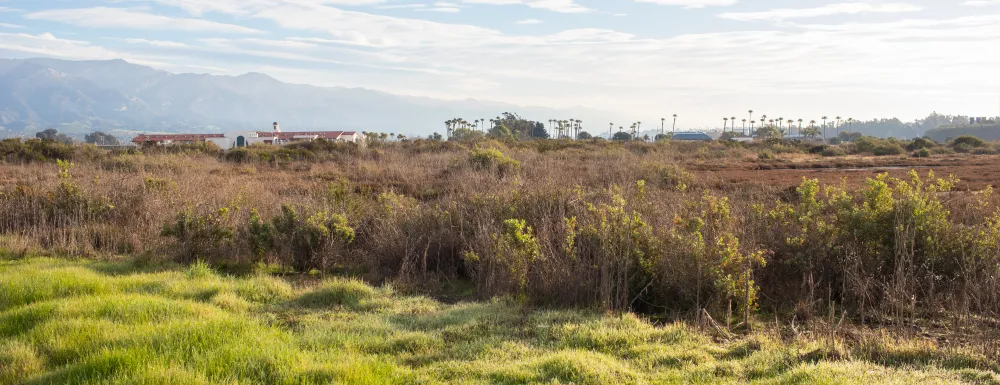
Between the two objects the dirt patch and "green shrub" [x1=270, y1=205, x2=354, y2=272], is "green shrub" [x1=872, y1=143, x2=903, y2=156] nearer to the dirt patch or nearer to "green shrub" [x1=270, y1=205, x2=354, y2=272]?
the dirt patch

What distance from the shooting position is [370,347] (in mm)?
4578

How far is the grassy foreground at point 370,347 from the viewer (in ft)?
12.7

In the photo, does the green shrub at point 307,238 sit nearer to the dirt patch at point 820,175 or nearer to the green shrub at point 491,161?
the dirt patch at point 820,175

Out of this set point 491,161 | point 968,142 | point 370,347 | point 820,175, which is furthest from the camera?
point 968,142

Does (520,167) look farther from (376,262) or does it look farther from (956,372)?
(956,372)

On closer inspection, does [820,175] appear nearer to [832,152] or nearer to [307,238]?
[307,238]

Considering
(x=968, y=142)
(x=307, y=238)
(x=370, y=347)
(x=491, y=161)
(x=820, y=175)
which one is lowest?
(x=370, y=347)

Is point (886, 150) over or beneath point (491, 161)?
over

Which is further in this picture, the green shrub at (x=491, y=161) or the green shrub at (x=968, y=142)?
the green shrub at (x=968, y=142)

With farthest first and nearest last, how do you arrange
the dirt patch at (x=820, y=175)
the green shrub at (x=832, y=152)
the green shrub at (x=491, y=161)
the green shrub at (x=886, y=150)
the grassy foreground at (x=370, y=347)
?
the green shrub at (x=886, y=150), the green shrub at (x=832, y=152), the green shrub at (x=491, y=161), the dirt patch at (x=820, y=175), the grassy foreground at (x=370, y=347)

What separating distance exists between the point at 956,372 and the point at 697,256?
2.35 metres

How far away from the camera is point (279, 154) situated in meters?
26.1

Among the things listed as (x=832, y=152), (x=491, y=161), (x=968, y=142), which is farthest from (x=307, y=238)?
(x=968, y=142)

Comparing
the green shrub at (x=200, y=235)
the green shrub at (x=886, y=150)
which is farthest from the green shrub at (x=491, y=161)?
the green shrub at (x=886, y=150)
